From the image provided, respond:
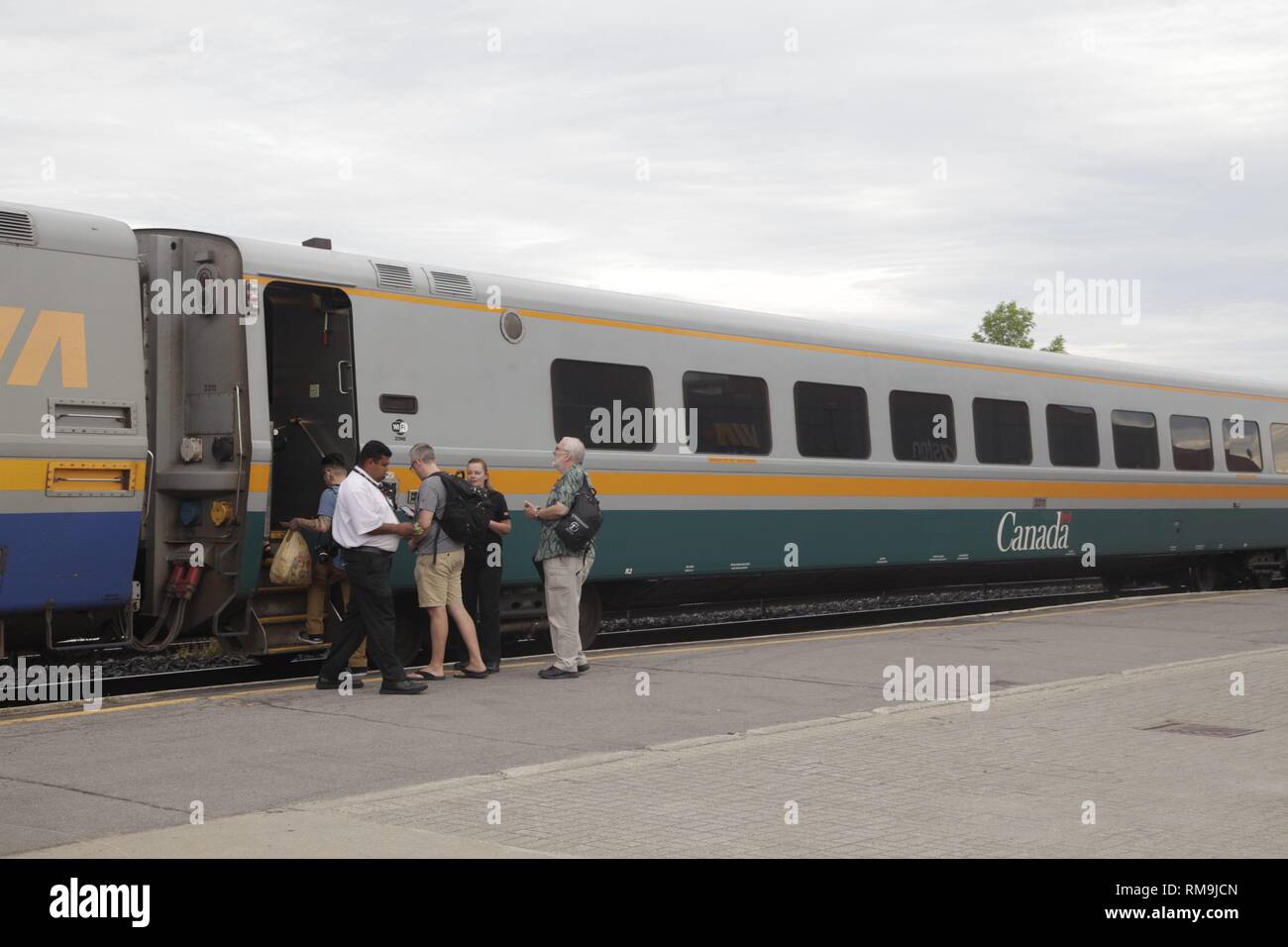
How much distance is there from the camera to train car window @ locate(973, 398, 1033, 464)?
1839 cm

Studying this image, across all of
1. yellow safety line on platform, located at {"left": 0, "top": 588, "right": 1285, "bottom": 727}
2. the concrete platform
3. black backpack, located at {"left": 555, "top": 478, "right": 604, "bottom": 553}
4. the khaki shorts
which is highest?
black backpack, located at {"left": 555, "top": 478, "right": 604, "bottom": 553}

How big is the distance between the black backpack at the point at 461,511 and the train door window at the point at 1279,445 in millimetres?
17002

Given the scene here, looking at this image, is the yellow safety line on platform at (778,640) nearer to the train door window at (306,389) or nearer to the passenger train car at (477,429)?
the passenger train car at (477,429)

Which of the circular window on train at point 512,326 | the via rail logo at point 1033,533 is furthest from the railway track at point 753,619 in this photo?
the circular window on train at point 512,326

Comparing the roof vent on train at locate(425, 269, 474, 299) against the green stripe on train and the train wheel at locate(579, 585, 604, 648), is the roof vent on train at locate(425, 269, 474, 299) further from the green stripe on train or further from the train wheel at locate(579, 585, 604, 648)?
the train wheel at locate(579, 585, 604, 648)

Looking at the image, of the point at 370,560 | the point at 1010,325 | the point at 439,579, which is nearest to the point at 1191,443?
the point at 439,579

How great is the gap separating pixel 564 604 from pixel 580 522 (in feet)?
2.22

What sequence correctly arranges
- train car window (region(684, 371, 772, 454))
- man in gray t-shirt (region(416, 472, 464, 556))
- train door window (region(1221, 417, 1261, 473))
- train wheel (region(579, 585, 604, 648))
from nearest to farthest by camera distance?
man in gray t-shirt (region(416, 472, 464, 556)) → train wheel (region(579, 585, 604, 648)) → train car window (region(684, 371, 772, 454)) → train door window (region(1221, 417, 1261, 473))

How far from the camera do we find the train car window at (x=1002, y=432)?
18.4 meters

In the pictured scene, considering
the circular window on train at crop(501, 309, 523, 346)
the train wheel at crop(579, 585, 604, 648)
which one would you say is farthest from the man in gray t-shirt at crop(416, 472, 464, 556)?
the train wheel at crop(579, 585, 604, 648)

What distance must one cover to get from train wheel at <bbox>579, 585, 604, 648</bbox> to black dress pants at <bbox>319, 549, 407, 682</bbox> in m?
3.46

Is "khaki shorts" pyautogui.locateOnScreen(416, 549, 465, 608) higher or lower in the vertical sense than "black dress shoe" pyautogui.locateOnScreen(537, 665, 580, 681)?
higher

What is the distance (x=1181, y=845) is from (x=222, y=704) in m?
6.21
